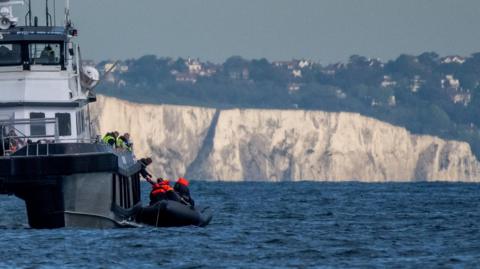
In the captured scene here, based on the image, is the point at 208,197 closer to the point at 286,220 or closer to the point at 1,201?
the point at 1,201

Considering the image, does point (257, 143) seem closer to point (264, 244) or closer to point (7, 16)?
point (7, 16)

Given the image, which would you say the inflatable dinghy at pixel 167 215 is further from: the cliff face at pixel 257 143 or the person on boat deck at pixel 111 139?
the cliff face at pixel 257 143

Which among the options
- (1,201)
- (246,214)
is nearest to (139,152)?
(1,201)

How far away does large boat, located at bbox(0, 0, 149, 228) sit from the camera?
156 feet

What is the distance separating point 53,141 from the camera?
49.4 metres

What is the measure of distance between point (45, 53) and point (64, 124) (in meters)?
2.10

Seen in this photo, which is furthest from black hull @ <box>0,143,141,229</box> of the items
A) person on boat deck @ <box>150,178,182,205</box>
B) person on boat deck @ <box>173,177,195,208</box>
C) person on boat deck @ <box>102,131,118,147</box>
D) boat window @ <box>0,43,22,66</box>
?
person on boat deck @ <box>102,131,118,147</box>

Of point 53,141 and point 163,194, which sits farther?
point 163,194

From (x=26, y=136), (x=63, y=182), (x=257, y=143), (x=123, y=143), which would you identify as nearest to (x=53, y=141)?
(x=26, y=136)

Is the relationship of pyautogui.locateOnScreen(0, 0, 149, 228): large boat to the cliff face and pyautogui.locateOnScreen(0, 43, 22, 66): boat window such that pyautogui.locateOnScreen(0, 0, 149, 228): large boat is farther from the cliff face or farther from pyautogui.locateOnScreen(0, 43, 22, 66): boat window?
the cliff face

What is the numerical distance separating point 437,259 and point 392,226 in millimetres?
13532

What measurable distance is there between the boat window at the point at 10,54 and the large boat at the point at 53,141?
1.1 inches

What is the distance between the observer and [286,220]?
61875mm

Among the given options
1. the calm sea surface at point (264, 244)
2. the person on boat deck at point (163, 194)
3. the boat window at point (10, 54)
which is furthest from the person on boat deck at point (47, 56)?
the calm sea surface at point (264, 244)
